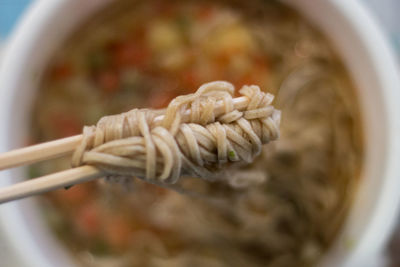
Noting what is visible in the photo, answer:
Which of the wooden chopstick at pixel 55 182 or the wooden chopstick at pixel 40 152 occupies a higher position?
the wooden chopstick at pixel 40 152

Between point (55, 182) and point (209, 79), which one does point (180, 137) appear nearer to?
point (55, 182)

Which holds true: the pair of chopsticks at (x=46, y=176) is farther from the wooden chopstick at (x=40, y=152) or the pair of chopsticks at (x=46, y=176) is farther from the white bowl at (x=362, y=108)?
the white bowl at (x=362, y=108)

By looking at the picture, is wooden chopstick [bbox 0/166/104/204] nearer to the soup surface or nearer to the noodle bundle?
the noodle bundle

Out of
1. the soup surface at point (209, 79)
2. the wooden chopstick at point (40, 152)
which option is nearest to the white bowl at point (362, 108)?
the soup surface at point (209, 79)

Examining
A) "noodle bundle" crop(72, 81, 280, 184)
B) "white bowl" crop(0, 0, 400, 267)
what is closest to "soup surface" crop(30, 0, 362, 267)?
"white bowl" crop(0, 0, 400, 267)

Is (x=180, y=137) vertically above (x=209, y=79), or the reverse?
(x=209, y=79)

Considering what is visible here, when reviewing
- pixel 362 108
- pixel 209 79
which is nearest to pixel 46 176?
pixel 209 79
